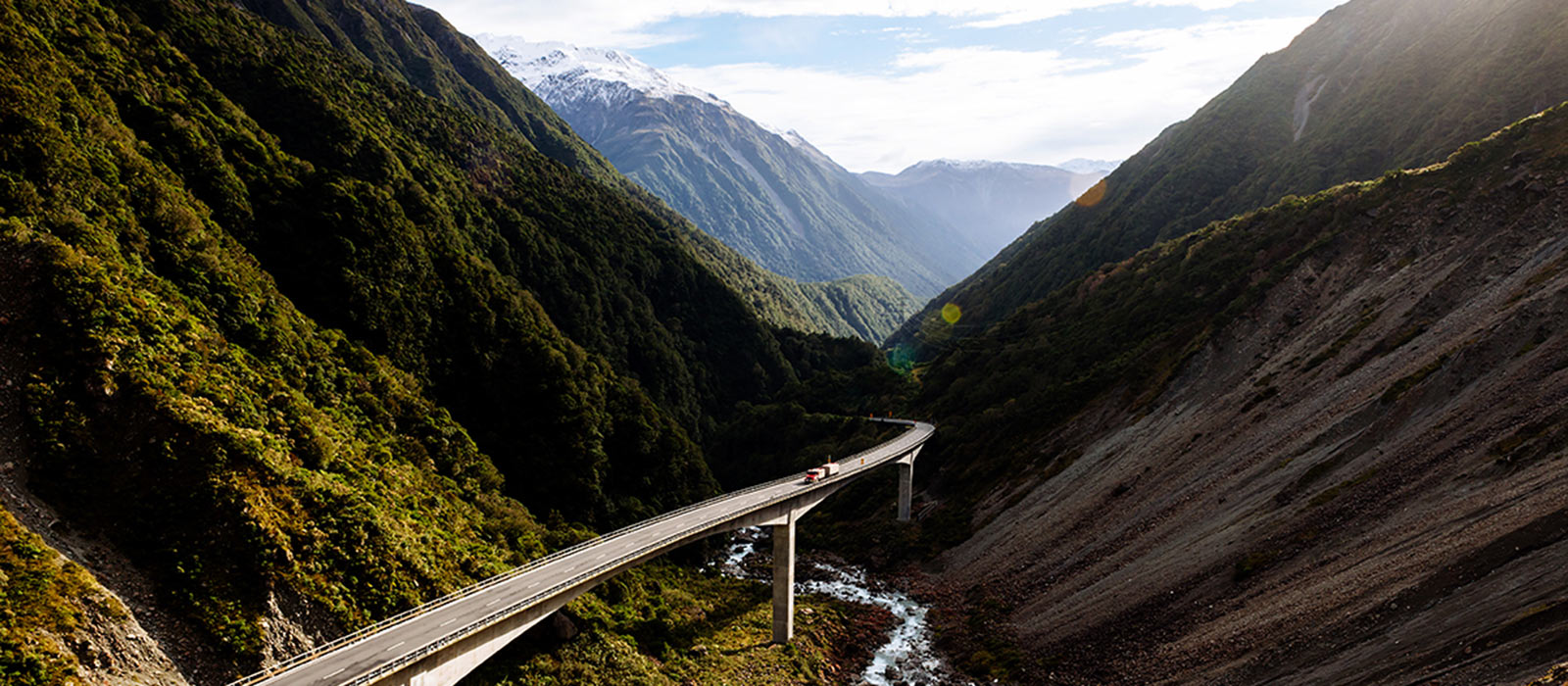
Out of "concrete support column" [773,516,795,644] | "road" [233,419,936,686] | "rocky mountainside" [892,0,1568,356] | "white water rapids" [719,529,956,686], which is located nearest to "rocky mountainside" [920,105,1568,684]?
"white water rapids" [719,529,956,686]

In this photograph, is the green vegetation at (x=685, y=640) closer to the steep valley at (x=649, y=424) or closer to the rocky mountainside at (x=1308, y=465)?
the steep valley at (x=649, y=424)

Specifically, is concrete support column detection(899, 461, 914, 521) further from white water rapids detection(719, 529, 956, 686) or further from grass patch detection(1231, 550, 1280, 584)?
grass patch detection(1231, 550, 1280, 584)

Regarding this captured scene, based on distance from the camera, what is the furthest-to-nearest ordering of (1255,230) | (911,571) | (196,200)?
(1255,230) < (911,571) < (196,200)

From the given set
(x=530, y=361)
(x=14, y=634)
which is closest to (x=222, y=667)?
(x=14, y=634)

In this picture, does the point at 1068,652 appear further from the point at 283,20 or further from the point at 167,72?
the point at 283,20

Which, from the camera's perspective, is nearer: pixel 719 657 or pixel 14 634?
pixel 14 634

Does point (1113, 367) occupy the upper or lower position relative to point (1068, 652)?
upper
